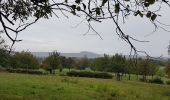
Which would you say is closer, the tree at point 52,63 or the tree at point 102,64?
the tree at point 52,63

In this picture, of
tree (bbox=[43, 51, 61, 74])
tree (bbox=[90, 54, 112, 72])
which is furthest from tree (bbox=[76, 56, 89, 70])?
tree (bbox=[43, 51, 61, 74])

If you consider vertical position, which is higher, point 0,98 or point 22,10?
point 22,10

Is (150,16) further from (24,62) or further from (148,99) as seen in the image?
(24,62)

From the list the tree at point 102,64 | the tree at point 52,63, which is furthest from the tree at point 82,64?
the tree at point 52,63

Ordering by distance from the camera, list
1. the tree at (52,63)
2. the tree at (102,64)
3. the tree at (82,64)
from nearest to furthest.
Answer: the tree at (52,63) < the tree at (102,64) < the tree at (82,64)

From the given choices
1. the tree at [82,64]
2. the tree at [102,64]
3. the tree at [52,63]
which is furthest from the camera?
the tree at [82,64]

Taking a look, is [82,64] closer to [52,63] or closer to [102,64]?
[102,64]

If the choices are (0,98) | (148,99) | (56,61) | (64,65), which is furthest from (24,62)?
(0,98)

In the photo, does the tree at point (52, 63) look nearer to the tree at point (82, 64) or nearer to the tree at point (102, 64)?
the tree at point (102, 64)

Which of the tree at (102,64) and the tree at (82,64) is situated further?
the tree at (82,64)

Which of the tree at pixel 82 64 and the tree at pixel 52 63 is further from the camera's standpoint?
the tree at pixel 82 64

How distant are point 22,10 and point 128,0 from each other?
3.12 metres

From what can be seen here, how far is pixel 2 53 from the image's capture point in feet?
121

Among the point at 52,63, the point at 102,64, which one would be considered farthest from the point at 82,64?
the point at 52,63
